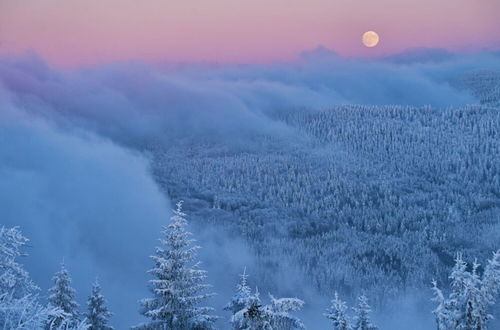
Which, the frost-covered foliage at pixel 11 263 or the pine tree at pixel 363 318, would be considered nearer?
the frost-covered foliage at pixel 11 263

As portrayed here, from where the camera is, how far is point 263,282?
198 m

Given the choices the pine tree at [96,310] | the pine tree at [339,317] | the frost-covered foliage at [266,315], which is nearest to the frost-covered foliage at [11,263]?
the frost-covered foliage at [266,315]

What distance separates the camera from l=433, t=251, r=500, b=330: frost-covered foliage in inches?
798

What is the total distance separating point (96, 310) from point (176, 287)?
12475mm

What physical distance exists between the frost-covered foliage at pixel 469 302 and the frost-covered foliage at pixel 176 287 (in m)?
9.71

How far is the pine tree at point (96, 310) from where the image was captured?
103 feet

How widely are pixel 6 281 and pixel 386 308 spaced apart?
169587mm

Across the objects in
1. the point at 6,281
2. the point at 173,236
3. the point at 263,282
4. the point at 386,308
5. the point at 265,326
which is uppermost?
the point at 263,282

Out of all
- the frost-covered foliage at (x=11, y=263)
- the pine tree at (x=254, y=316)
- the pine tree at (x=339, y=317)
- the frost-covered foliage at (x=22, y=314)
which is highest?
the pine tree at (x=339, y=317)

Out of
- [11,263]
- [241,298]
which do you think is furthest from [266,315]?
[11,263]

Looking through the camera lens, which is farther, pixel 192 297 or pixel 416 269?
pixel 416 269

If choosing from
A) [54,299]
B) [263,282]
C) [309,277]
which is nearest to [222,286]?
[263,282]

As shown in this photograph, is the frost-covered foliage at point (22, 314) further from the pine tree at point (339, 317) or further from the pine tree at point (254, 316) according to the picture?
the pine tree at point (339, 317)

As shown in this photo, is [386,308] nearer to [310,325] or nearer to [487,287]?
[310,325]
